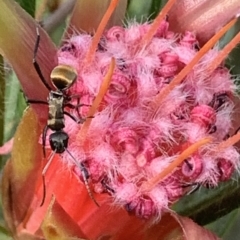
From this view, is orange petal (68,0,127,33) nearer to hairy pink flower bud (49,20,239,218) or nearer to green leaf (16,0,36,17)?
hairy pink flower bud (49,20,239,218)

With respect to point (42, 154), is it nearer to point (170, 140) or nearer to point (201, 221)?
point (170, 140)

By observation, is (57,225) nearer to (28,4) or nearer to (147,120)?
(147,120)

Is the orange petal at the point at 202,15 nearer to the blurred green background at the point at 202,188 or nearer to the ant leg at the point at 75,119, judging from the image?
the blurred green background at the point at 202,188

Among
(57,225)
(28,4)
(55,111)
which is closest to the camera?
(57,225)

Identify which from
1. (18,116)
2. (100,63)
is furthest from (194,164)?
(18,116)

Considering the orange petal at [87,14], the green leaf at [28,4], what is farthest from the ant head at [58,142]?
the green leaf at [28,4]

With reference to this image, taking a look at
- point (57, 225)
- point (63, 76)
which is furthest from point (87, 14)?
point (57, 225)
